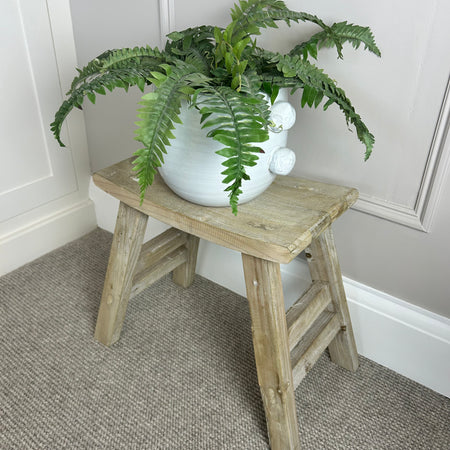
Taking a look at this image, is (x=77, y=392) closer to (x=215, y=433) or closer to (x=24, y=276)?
(x=215, y=433)

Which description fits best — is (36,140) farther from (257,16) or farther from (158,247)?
(257,16)

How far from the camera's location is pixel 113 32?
4.07 feet

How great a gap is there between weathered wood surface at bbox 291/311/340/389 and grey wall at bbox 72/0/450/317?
0.15m

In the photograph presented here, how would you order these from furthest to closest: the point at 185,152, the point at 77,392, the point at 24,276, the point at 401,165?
the point at 24,276, the point at 77,392, the point at 401,165, the point at 185,152

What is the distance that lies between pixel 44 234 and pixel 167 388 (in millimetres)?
749

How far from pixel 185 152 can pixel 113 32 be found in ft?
2.17

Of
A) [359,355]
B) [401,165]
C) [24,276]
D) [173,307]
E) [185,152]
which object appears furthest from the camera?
[24,276]

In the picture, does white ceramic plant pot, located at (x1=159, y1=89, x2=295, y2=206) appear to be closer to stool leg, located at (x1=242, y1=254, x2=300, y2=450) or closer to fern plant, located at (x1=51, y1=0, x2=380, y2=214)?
fern plant, located at (x1=51, y1=0, x2=380, y2=214)

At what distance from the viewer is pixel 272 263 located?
2.58ft

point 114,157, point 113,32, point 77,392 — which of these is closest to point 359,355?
point 77,392

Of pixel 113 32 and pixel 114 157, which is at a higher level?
pixel 113 32

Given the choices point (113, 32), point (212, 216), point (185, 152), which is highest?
point (113, 32)

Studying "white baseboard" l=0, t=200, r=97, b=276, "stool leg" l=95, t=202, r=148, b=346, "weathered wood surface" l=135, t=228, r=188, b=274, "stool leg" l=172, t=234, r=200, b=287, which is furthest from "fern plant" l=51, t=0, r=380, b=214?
"white baseboard" l=0, t=200, r=97, b=276

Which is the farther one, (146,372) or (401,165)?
(146,372)
